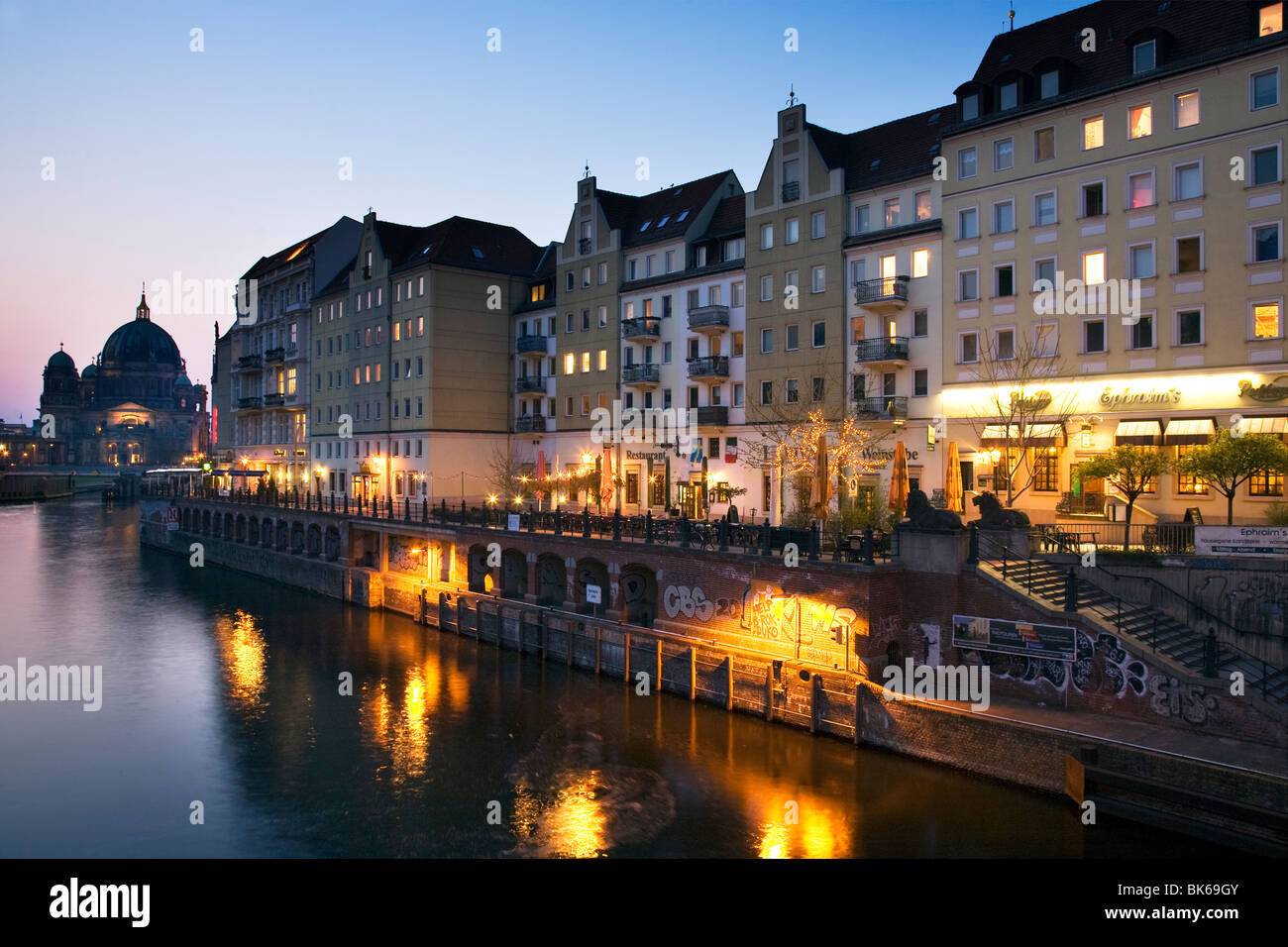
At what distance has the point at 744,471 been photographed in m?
50.8

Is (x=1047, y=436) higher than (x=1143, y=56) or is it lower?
lower

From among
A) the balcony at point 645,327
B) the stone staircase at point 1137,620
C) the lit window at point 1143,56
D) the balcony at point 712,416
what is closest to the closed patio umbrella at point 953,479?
the stone staircase at point 1137,620

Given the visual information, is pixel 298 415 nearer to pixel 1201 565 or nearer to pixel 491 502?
pixel 491 502

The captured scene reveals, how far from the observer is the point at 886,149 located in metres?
47.0

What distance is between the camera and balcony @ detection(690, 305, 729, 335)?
5156cm

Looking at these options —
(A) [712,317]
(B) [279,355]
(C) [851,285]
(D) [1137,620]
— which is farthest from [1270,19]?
(B) [279,355]

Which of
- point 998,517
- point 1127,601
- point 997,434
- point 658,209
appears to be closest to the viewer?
point 1127,601

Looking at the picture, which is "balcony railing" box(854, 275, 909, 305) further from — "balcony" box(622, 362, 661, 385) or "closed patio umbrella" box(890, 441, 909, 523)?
"balcony" box(622, 362, 661, 385)

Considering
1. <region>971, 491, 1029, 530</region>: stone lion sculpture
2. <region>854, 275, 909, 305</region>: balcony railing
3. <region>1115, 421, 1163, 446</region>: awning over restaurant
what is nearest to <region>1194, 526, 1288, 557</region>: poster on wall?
<region>971, 491, 1029, 530</region>: stone lion sculpture

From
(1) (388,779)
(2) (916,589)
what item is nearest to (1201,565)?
(2) (916,589)

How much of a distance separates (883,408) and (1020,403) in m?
7.91

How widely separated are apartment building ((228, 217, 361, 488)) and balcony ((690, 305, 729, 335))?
47.0 m

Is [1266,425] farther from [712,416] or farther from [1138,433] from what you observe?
[712,416]
